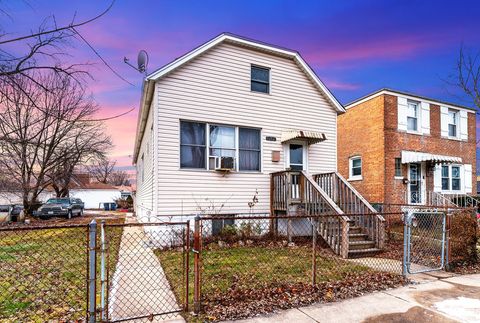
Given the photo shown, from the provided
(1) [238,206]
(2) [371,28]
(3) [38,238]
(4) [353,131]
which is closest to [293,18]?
(2) [371,28]

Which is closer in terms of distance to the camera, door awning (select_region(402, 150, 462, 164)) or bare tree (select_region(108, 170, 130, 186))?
door awning (select_region(402, 150, 462, 164))

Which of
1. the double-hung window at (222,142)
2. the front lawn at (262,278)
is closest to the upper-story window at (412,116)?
the double-hung window at (222,142)

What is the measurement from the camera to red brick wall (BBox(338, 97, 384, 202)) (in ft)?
50.6

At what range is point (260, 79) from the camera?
37.2 feet

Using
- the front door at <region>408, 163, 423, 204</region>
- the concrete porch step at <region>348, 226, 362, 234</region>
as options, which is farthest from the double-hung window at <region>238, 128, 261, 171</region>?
the front door at <region>408, 163, 423, 204</region>

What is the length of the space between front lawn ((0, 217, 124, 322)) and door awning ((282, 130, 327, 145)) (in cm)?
696

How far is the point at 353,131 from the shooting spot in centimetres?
1745

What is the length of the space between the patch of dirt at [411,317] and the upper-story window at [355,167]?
43.2 ft

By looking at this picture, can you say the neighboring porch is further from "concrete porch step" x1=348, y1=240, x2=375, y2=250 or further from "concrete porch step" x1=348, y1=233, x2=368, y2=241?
"concrete porch step" x1=348, y1=240, x2=375, y2=250

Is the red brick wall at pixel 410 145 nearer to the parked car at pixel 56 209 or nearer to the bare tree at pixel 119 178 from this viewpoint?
the parked car at pixel 56 209

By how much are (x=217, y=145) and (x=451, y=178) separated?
15159 mm

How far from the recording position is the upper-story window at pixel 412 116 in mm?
16250

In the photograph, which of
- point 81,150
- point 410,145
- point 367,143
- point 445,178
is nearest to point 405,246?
point 367,143

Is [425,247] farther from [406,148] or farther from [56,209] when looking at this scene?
[56,209]
